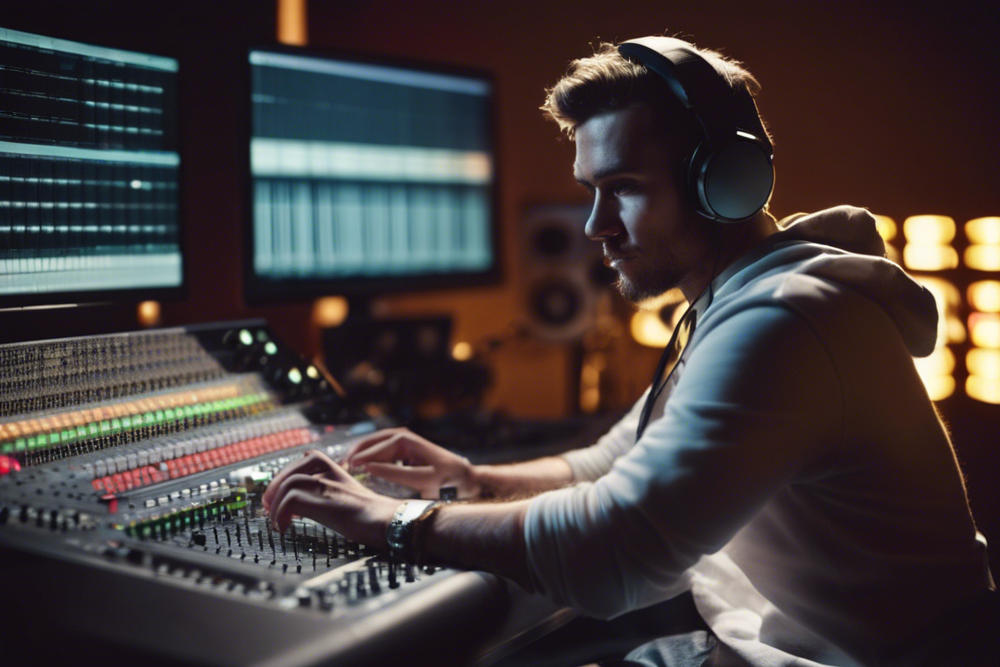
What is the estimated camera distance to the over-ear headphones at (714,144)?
37.7 inches

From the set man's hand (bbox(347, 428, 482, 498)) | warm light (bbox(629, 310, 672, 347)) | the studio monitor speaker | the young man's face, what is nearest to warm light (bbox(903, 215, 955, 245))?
warm light (bbox(629, 310, 672, 347))

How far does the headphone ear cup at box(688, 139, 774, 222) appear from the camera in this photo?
37.4 inches

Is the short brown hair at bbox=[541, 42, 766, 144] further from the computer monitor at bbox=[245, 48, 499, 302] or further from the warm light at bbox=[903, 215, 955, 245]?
the warm light at bbox=[903, 215, 955, 245]

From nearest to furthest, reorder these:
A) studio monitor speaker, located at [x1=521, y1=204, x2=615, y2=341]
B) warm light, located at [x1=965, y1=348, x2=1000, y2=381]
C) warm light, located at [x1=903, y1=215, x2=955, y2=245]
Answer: studio monitor speaker, located at [x1=521, y1=204, x2=615, y2=341] < warm light, located at [x1=965, y1=348, x2=1000, y2=381] < warm light, located at [x1=903, y1=215, x2=955, y2=245]

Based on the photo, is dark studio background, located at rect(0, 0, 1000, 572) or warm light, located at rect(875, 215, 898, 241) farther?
warm light, located at rect(875, 215, 898, 241)

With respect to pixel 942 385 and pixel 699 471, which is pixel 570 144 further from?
pixel 699 471

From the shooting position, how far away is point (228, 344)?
4.12 feet

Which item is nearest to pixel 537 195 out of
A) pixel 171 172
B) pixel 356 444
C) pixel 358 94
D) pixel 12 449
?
pixel 358 94

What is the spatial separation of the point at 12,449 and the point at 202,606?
0.36m

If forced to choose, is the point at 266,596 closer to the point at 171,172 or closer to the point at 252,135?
the point at 171,172

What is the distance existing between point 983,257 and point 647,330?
985mm

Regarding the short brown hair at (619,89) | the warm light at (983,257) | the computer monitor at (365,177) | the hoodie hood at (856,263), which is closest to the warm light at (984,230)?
the warm light at (983,257)

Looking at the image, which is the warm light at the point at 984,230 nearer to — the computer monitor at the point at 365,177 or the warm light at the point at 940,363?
the warm light at the point at 940,363

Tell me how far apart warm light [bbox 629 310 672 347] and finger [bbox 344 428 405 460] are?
138 cm
